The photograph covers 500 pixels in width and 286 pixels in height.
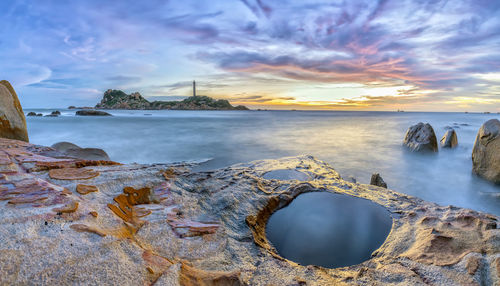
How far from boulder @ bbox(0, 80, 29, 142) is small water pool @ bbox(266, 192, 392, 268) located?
21.0ft

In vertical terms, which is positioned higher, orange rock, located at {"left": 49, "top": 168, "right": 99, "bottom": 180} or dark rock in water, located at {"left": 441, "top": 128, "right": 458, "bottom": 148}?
orange rock, located at {"left": 49, "top": 168, "right": 99, "bottom": 180}

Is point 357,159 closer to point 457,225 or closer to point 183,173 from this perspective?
point 457,225

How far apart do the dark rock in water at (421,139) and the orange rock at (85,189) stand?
12.5m

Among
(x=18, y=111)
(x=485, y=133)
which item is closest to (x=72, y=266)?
(x=18, y=111)

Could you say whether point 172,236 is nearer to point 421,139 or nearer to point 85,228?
point 85,228

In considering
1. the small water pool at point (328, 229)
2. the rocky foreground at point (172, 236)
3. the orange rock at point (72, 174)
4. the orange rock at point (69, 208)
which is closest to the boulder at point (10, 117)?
the rocky foreground at point (172, 236)

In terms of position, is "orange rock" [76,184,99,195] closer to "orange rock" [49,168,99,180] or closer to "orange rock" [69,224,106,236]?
"orange rock" [49,168,99,180]

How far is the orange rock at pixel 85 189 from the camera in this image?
229cm

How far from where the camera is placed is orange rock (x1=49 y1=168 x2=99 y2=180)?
8.48 ft

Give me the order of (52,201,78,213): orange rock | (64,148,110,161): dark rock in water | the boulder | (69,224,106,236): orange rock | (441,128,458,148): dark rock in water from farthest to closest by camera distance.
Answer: (441,128,458,148): dark rock in water
(64,148,110,161): dark rock in water
the boulder
(52,201,78,213): orange rock
(69,224,106,236): orange rock

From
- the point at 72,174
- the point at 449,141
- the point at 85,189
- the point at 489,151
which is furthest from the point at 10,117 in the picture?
the point at 449,141

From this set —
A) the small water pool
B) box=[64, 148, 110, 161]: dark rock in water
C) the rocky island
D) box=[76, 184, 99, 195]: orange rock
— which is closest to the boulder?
box=[64, 148, 110, 161]: dark rock in water

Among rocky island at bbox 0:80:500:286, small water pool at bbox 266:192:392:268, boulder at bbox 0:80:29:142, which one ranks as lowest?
small water pool at bbox 266:192:392:268

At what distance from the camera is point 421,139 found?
35.5ft
